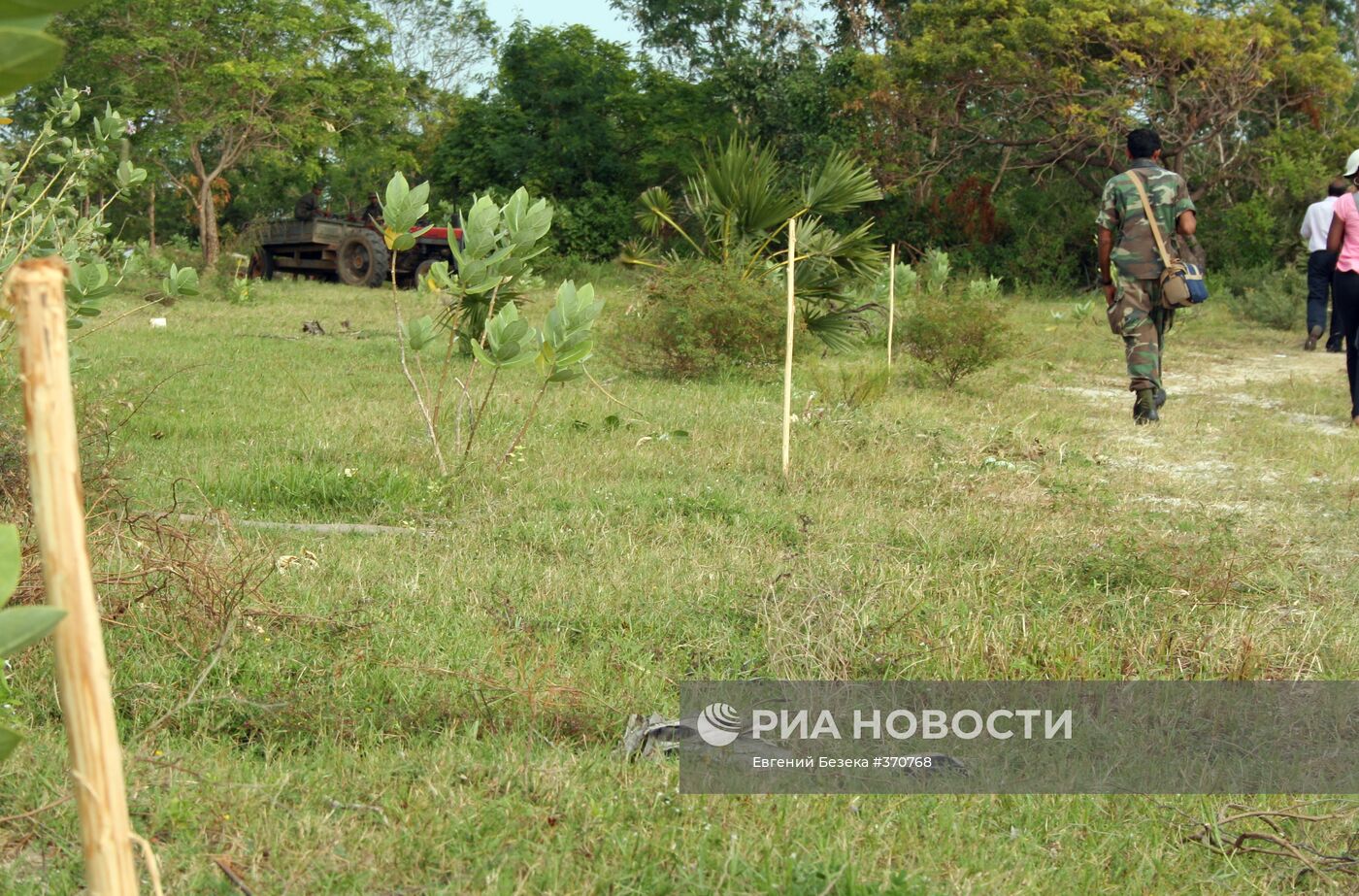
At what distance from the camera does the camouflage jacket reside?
292 inches

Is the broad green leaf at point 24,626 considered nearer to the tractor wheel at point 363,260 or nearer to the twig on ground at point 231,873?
the twig on ground at point 231,873

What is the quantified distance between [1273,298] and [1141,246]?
382 inches

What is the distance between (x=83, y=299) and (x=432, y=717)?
2396mm

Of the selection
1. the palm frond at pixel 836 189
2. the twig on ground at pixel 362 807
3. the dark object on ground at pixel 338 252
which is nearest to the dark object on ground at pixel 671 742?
the twig on ground at pixel 362 807

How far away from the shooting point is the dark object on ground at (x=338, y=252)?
67.5 feet

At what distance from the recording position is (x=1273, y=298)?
16.0 m

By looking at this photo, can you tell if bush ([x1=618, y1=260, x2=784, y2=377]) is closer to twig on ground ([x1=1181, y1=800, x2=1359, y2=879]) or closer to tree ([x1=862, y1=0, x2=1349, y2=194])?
twig on ground ([x1=1181, y1=800, x2=1359, y2=879])

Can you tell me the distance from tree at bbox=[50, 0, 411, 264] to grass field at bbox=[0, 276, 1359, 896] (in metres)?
14.9

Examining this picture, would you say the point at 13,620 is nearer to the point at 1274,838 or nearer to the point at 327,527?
the point at 1274,838

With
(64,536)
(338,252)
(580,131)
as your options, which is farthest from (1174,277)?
(580,131)

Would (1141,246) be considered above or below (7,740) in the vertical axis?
above

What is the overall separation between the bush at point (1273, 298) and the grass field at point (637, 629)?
31.0ft

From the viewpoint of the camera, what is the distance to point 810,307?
33.4 feet

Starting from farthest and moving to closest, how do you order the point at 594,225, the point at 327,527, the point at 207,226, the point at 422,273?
the point at 594,225 → the point at 207,226 → the point at 422,273 → the point at 327,527
